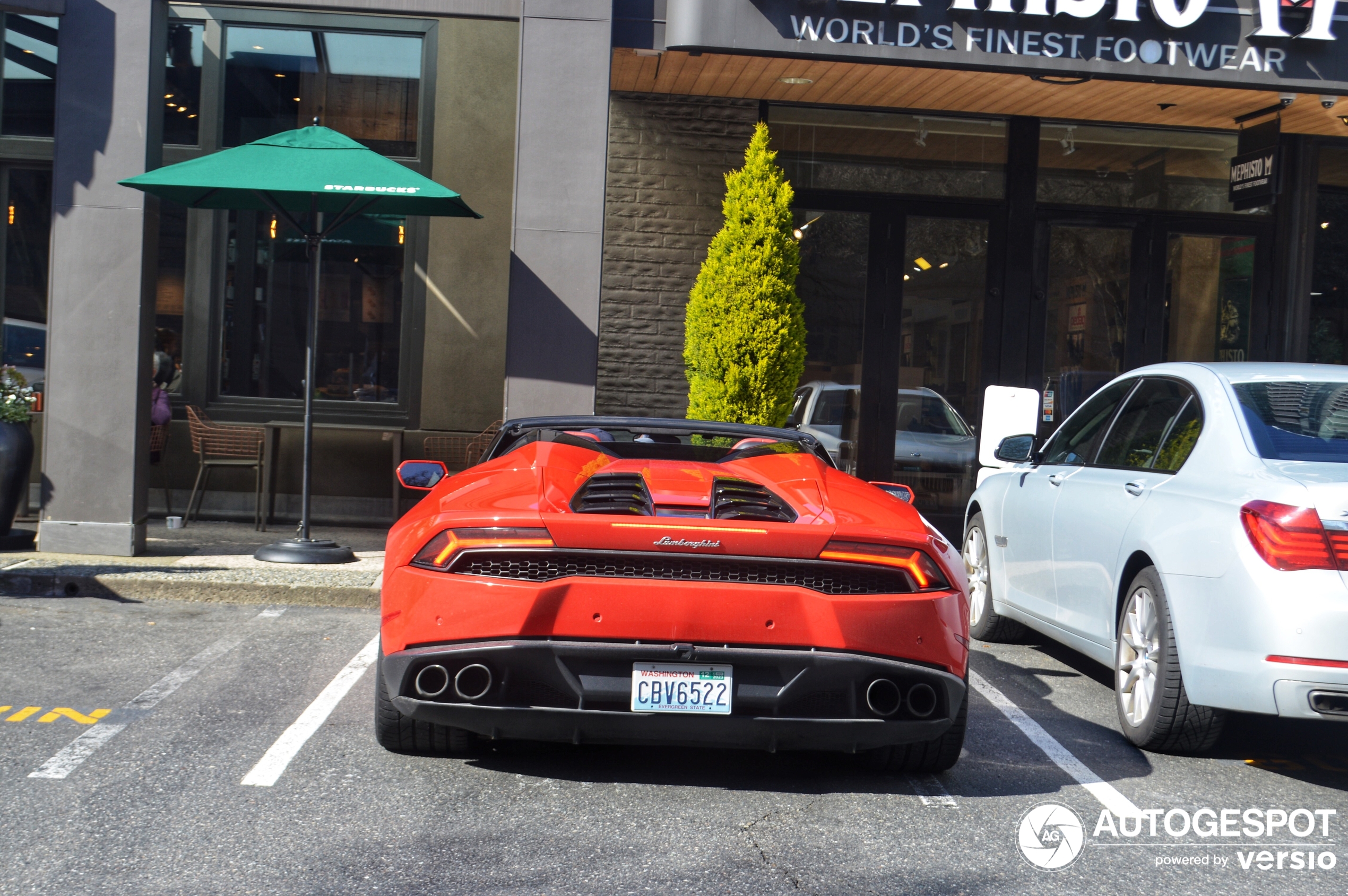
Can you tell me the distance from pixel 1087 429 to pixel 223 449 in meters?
7.66

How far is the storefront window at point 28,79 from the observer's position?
37.0 ft

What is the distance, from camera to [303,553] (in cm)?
856

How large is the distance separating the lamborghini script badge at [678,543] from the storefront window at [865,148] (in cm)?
848

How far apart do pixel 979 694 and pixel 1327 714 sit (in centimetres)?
191

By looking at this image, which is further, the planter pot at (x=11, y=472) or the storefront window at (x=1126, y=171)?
the storefront window at (x=1126, y=171)

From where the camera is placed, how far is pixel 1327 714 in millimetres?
4141

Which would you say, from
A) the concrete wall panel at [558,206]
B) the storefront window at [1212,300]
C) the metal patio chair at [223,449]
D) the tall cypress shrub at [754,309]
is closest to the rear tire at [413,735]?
the concrete wall panel at [558,206]

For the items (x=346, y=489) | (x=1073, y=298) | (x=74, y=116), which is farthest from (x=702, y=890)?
(x=1073, y=298)

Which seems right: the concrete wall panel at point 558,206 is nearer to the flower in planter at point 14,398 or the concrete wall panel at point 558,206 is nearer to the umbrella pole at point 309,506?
the umbrella pole at point 309,506

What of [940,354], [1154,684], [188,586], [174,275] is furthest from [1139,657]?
[174,275]

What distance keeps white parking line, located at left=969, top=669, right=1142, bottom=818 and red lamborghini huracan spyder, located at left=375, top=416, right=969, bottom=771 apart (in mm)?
704

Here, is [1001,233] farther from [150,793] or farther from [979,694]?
[150,793]

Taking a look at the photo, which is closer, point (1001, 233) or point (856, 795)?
point (856, 795)

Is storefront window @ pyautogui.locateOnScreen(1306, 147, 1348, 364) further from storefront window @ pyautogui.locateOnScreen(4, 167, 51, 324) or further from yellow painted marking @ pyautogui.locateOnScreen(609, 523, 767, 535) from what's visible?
storefront window @ pyautogui.locateOnScreen(4, 167, 51, 324)
